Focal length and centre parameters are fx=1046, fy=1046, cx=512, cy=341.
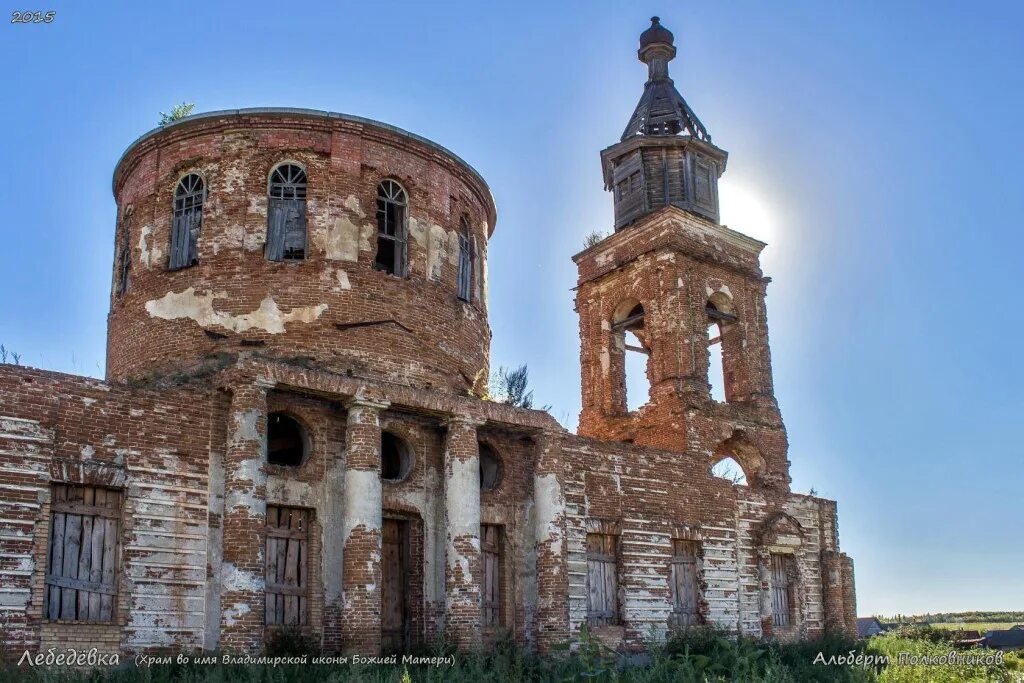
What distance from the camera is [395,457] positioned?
16.5m

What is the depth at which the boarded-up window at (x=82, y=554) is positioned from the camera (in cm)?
1252

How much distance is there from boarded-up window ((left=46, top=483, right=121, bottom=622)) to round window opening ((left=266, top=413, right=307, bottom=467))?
2799 mm

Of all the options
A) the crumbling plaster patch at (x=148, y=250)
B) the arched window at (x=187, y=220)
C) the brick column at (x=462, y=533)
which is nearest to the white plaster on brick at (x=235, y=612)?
the brick column at (x=462, y=533)

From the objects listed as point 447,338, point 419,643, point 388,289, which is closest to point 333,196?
point 388,289

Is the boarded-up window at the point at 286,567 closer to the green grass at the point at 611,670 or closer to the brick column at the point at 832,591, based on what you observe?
the green grass at the point at 611,670

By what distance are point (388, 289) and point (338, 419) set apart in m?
2.64

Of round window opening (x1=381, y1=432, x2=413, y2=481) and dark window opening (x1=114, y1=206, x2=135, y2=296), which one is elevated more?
dark window opening (x1=114, y1=206, x2=135, y2=296)

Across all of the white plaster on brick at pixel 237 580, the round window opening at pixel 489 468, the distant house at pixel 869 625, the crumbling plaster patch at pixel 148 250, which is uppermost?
the crumbling plaster patch at pixel 148 250

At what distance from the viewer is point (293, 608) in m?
14.5

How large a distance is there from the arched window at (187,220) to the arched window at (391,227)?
288cm

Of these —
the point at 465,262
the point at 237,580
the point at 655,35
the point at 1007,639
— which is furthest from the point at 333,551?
the point at 1007,639

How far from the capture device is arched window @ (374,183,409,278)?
1754 cm

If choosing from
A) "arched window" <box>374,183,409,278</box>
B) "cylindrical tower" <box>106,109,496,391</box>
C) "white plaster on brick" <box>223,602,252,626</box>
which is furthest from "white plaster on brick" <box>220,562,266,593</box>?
"arched window" <box>374,183,409,278</box>

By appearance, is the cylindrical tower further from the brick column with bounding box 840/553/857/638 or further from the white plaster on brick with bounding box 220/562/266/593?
the brick column with bounding box 840/553/857/638
